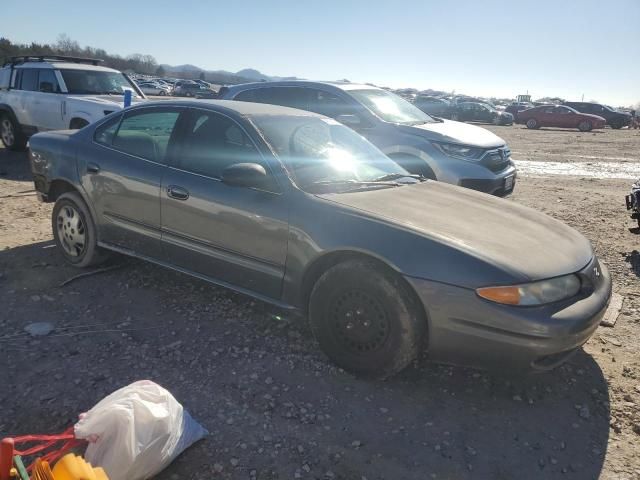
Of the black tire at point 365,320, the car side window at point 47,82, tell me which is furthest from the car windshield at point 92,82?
the black tire at point 365,320

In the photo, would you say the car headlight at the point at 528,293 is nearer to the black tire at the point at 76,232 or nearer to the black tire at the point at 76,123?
the black tire at the point at 76,232

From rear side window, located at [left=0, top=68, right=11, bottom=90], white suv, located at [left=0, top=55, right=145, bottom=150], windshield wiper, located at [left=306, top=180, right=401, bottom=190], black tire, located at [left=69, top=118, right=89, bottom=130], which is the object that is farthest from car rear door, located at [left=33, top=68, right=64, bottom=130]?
windshield wiper, located at [left=306, top=180, right=401, bottom=190]

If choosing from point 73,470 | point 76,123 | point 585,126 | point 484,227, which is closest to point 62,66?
point 76,123

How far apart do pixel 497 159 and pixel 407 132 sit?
1.19 meters

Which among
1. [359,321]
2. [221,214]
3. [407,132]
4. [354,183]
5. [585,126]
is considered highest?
[585,126]

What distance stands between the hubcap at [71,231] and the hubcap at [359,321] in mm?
2577

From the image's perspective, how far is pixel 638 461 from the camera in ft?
8.18

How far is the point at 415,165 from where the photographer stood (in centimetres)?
628

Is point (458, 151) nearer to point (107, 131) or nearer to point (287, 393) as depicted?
point (107, 131)

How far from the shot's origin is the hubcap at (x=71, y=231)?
4.39 meters

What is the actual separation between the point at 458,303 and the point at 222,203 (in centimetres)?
167

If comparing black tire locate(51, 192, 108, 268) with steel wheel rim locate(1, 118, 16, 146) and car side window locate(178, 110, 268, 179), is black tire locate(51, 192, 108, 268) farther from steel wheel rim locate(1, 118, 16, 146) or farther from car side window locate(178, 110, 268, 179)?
steel wheel rim locate(1, 118, 16, 146)

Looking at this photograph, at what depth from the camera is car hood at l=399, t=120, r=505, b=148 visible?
6.21 m

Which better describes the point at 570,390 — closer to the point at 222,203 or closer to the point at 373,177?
the point at 373,177
